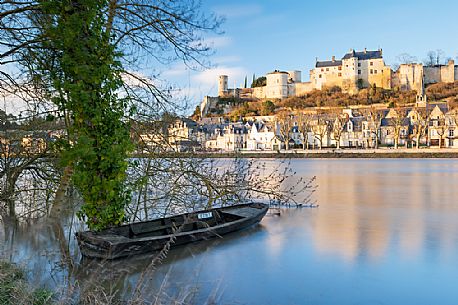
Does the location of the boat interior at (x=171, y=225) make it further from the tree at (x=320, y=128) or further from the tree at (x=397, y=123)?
the tree at (x=320, y=128)

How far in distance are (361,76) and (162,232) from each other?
8122 cm

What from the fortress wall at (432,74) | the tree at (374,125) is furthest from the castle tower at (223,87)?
the tree at (374,125)

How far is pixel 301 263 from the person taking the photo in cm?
742

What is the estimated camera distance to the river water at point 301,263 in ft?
19.4

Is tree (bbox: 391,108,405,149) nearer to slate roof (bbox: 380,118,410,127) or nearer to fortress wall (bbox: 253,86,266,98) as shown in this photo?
slate roof (bbox: 380,118,410,127)

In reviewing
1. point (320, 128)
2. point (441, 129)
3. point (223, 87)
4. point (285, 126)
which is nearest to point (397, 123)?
point (441, 129)

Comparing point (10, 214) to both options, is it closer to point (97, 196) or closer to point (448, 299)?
point (97, 196)

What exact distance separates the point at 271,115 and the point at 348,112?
50.2 feet

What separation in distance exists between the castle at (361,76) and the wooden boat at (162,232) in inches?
2739

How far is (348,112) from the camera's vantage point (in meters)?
65.9

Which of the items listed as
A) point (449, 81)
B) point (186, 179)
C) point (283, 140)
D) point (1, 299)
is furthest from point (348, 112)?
point (1, 299)

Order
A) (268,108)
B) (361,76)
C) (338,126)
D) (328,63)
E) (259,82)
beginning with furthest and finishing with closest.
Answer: (259,82) < (328,63) < (361,76) < (268,108) < (338,126)

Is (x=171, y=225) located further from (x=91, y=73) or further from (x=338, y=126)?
(x=338, y=126)

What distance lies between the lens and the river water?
5.91 metres
